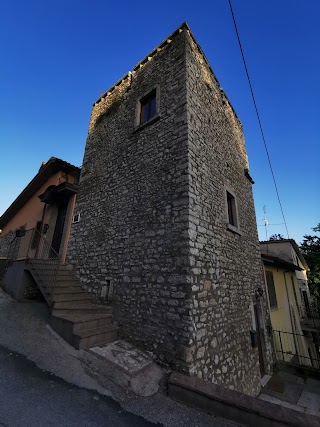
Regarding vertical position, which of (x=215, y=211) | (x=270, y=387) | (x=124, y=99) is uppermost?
(x=124, y=99)

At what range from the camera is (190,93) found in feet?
18.7

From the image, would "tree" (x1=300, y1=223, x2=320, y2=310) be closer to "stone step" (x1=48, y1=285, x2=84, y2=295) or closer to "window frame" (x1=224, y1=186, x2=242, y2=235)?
"window frame" (x1=224, y1=186, x2=242, y2=235)

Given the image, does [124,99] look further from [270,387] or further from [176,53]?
[270,387]

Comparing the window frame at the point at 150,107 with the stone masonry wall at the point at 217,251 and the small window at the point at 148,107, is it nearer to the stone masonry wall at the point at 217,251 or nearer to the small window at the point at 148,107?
the small window at the point at 148,107

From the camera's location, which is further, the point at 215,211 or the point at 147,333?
the point at 215,211

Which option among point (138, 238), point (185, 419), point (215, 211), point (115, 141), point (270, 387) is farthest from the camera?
point (115, 141)

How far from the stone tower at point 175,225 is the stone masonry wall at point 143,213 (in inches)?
1.1

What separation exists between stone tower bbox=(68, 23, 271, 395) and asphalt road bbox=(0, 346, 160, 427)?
135 centimetres

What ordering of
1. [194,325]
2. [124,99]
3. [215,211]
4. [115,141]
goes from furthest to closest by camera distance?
1. [124,99]
2. [115,141]
3. [215,211]
4. [194,325]

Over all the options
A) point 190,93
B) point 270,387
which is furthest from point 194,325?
point 190,93

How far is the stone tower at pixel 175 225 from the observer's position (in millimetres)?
4207

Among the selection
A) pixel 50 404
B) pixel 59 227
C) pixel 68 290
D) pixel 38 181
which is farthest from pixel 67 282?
pixel 38 181

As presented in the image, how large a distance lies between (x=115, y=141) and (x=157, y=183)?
309 cm

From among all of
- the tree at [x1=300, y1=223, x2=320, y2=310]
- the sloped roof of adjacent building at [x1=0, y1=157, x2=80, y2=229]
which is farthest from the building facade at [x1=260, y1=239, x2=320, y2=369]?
the sloped roof of adjacent building at [x1=0, y1=157, x2=80, y2=229]
